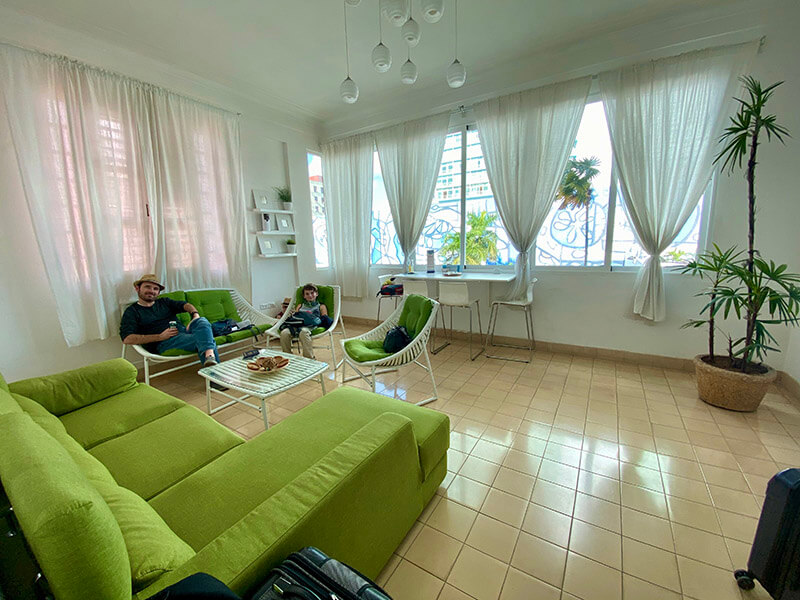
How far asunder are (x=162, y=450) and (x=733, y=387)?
359 centimetres

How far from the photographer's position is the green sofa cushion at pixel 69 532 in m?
0.60

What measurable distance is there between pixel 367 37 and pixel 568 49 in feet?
6.37

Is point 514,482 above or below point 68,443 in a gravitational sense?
below

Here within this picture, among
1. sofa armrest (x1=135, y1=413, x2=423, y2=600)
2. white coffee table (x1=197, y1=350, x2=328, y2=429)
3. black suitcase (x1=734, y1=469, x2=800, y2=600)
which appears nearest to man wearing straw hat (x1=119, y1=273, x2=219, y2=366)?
white coffee table (x1=197, y1=350, x2=328, y2=429)

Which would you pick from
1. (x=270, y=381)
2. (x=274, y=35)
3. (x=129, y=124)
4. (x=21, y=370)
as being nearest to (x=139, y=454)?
(x=270, y=381)

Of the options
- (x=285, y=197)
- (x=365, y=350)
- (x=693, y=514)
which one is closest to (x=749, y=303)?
(x=693, y=514)

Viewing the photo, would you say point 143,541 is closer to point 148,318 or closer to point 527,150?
point 148,318

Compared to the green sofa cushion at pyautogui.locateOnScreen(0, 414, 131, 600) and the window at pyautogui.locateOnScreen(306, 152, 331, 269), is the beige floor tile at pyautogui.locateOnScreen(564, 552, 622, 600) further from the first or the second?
the window at pyautogui.locateOnScreen(306, 152, 331, 269)

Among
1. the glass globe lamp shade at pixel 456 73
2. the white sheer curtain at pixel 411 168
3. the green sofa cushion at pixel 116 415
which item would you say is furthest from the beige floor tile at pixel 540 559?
the white sheer curtain at pixel 411 168

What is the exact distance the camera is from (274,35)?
2.98 m

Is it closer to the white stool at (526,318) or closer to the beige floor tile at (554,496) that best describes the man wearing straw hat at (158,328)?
the beige floor tile at (554,496)

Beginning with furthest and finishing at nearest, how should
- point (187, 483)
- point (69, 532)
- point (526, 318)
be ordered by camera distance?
point (526, 318) < point (187, 483) < point (69, 532)

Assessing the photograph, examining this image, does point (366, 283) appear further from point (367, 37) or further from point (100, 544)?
point (100, 544)

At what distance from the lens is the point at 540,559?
4.55 feet
